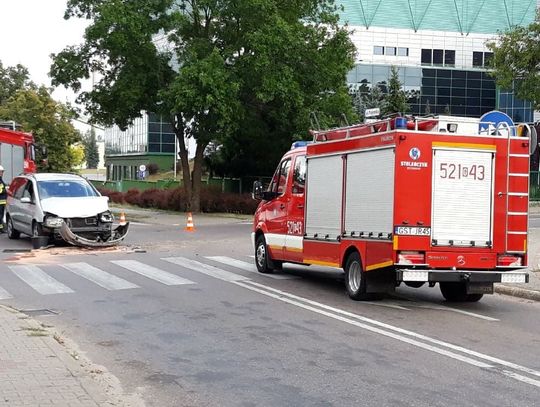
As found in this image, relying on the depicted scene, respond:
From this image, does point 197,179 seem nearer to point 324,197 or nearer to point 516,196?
point 324,197

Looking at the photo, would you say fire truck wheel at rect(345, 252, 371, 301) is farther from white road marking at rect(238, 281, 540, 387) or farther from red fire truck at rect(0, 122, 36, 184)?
red fire truck at rect(0, 122, 36, 184)

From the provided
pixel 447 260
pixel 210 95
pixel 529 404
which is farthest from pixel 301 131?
pixel 529 404

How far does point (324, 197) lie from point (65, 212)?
800 centimetres

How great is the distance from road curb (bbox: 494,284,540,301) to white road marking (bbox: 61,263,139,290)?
6.59 meters

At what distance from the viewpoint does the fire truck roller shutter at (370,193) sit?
1023 centimetres

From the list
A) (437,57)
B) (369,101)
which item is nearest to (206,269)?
(369,101)

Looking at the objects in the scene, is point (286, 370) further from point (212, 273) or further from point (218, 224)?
point (218, 224)

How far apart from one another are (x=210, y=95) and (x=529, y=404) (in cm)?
2518

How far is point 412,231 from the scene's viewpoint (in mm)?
10078

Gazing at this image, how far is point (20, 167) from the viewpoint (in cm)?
2572

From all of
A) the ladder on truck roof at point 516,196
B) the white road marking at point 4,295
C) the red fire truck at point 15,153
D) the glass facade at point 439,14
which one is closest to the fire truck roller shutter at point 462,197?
the ladder on truck roof at point 516,196

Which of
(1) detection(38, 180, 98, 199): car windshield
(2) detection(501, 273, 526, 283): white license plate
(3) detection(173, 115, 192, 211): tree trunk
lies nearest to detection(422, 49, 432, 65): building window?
(3) detection(173, 115, 192, 211): tree trunk

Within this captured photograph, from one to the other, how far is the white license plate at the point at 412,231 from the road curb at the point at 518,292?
2.99 metres

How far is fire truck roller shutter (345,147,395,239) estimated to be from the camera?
10.2 meters
